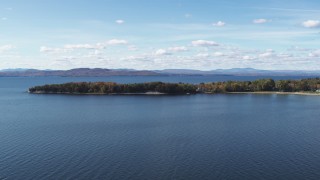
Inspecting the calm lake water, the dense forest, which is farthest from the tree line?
the calm lake water

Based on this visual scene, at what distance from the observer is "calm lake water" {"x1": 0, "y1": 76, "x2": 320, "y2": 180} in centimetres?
3675

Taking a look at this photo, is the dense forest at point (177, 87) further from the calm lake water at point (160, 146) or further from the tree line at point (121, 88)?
the calm lake water at point (160, 146)

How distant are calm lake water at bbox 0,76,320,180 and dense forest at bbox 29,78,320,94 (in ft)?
195

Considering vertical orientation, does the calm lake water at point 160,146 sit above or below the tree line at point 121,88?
below

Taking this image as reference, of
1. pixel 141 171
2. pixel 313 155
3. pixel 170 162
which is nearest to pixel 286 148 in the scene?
pixel 313 155

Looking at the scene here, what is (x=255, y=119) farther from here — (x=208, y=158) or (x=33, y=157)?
(x=33, y=157)

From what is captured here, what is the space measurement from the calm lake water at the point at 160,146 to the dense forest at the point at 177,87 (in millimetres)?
59458

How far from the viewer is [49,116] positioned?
74500mm

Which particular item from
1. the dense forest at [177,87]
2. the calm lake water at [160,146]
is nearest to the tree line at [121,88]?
the dense forest at [177,87]

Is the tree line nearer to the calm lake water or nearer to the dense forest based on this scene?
the dense forest

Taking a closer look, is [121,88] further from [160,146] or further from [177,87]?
[160,146]

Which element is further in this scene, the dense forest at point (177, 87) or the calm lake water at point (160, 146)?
the dense forest at point (177, 87)

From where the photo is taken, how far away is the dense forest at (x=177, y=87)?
448 ft

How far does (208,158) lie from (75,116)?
128ft
